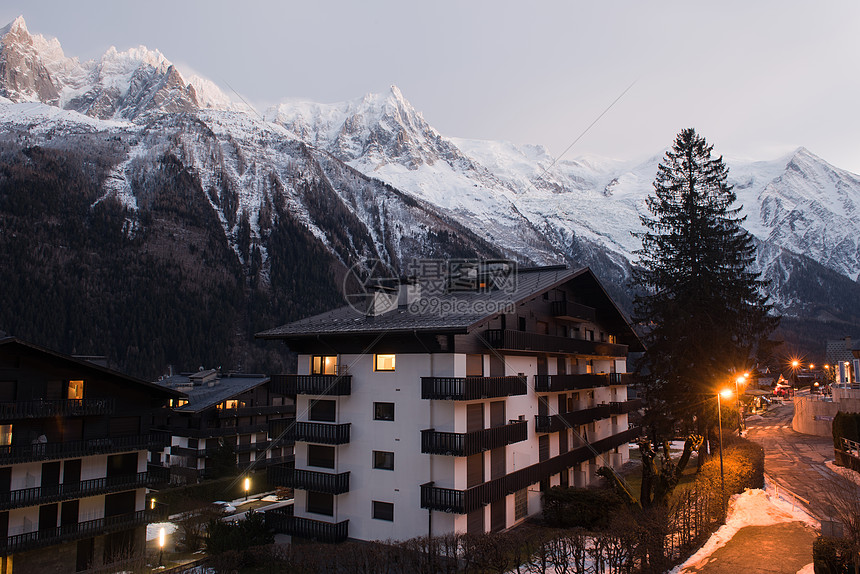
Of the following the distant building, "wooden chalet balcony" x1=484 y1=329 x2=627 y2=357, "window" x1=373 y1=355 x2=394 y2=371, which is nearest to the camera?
"wooden chalet balcony" x1=484 y1=329 x2=627 y2=357

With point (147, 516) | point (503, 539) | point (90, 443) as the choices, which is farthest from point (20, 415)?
point (503, 539)

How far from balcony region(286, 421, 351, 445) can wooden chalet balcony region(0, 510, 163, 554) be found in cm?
1346

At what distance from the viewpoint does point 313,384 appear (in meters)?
30.2

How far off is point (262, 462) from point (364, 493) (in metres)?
37.8

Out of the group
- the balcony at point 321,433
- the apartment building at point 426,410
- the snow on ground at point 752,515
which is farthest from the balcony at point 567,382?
the balcony at point 321,433

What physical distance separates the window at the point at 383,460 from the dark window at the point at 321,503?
11.1 feet

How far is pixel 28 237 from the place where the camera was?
14025 cm

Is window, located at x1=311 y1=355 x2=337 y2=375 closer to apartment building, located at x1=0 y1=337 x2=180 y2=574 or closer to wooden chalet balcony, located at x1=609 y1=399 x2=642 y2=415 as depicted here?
apartment building, located at x1=0 y1=337 x2=180 y2=574

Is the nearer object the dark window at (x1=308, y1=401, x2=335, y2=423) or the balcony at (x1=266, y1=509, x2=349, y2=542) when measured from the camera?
the balcony at (x1=266, y1=509, x2=349, y2=542)

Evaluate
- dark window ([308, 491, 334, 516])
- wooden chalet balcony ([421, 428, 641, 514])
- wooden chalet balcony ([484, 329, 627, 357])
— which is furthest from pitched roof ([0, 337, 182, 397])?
wooden chalet balcony ([484, 329, 627, 357])

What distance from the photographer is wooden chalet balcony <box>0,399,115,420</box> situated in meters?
29.9

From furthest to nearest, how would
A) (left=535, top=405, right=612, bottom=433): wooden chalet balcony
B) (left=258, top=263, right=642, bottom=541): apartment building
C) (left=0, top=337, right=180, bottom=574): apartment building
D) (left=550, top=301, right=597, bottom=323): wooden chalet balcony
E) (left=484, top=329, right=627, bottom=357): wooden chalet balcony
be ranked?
1. (left=550, top=301, right=597, bottom=323): wooden chalet balcony
2. (left=535, top=405, right=612, bottom=433): wooden chalet balcony
3. (left=0, top=337, right=180, bottom=574): apartment building
4. (left=484, top=329, right=627, bottom=357): wooden chalet balcony
5. (left=258, top=263, right=642, bottom=541): apartment building

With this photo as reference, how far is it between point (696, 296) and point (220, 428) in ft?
156

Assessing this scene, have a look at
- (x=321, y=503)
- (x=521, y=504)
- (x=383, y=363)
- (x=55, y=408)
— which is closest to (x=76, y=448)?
(x=55, y=408)
